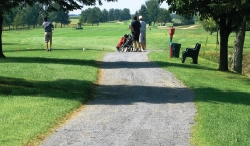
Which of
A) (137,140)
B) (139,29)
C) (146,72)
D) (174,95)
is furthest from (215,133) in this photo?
(139,29)

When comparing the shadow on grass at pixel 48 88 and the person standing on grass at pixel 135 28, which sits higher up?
the person standing on grass at pixel 135 28

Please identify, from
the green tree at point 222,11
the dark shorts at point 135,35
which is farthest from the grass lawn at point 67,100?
the dark shorts at point 135,35

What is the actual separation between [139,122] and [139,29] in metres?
17.7

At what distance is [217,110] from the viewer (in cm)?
1069

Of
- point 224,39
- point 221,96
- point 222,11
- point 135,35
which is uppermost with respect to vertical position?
point 222,11

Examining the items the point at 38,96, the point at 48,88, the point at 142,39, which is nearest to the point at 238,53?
the point at 142,39

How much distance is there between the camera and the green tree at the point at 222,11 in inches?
701

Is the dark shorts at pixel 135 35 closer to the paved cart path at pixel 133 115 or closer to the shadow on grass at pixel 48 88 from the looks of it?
the paved cart path at pixel 133 115

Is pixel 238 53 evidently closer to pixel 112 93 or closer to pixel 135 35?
pixel 135 35

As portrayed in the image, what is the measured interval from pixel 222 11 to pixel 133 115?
9.61 meters

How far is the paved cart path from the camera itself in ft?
25.3

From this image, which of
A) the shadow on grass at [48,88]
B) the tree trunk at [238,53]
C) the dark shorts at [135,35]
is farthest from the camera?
the tree trunk at [238,53]

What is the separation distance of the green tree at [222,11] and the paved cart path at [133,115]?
373 cm

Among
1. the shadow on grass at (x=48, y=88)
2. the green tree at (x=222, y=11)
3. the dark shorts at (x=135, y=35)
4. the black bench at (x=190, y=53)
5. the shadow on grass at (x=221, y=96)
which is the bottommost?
the shadow on grass at (x=221, y=96)
